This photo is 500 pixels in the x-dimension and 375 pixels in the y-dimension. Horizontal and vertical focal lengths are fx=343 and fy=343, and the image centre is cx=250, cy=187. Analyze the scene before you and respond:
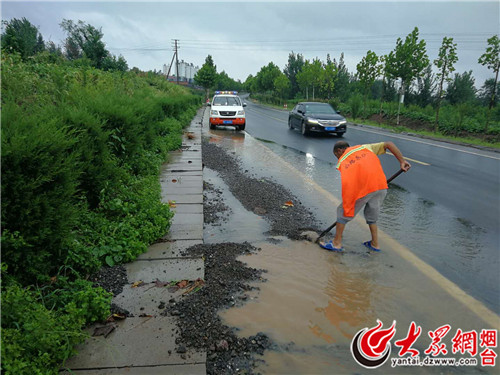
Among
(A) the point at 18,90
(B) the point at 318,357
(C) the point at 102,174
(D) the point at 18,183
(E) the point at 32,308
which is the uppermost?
(A) the point at 18,90

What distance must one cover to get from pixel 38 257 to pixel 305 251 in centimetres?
286

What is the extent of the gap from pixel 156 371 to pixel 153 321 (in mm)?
532

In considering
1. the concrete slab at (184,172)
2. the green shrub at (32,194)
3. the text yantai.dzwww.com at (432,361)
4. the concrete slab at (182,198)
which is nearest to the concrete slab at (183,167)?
the concrete slab at (184,172)

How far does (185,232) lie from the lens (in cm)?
450

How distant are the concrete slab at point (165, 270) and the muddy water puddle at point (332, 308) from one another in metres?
0.61

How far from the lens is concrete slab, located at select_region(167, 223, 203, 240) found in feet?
14.2

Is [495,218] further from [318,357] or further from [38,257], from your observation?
[38,257]

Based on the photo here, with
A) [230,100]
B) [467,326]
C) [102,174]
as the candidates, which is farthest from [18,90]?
[230,100]

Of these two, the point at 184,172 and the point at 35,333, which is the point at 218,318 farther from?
the point at 184,172

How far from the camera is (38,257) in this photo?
8.67 ft

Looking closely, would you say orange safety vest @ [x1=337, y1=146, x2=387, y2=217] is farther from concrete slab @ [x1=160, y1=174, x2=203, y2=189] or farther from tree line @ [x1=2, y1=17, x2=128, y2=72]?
tree line @ [x1=2, y1=17, x2=128, y2=72]

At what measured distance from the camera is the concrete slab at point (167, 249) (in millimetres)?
3811

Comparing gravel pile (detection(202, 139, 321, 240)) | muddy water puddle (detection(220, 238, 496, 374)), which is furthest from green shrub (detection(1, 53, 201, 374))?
gravel pile (detection(202, 139, 321, 240))

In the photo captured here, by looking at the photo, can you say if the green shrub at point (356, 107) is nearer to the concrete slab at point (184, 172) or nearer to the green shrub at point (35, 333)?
the concrete slab at point (184, 172)
